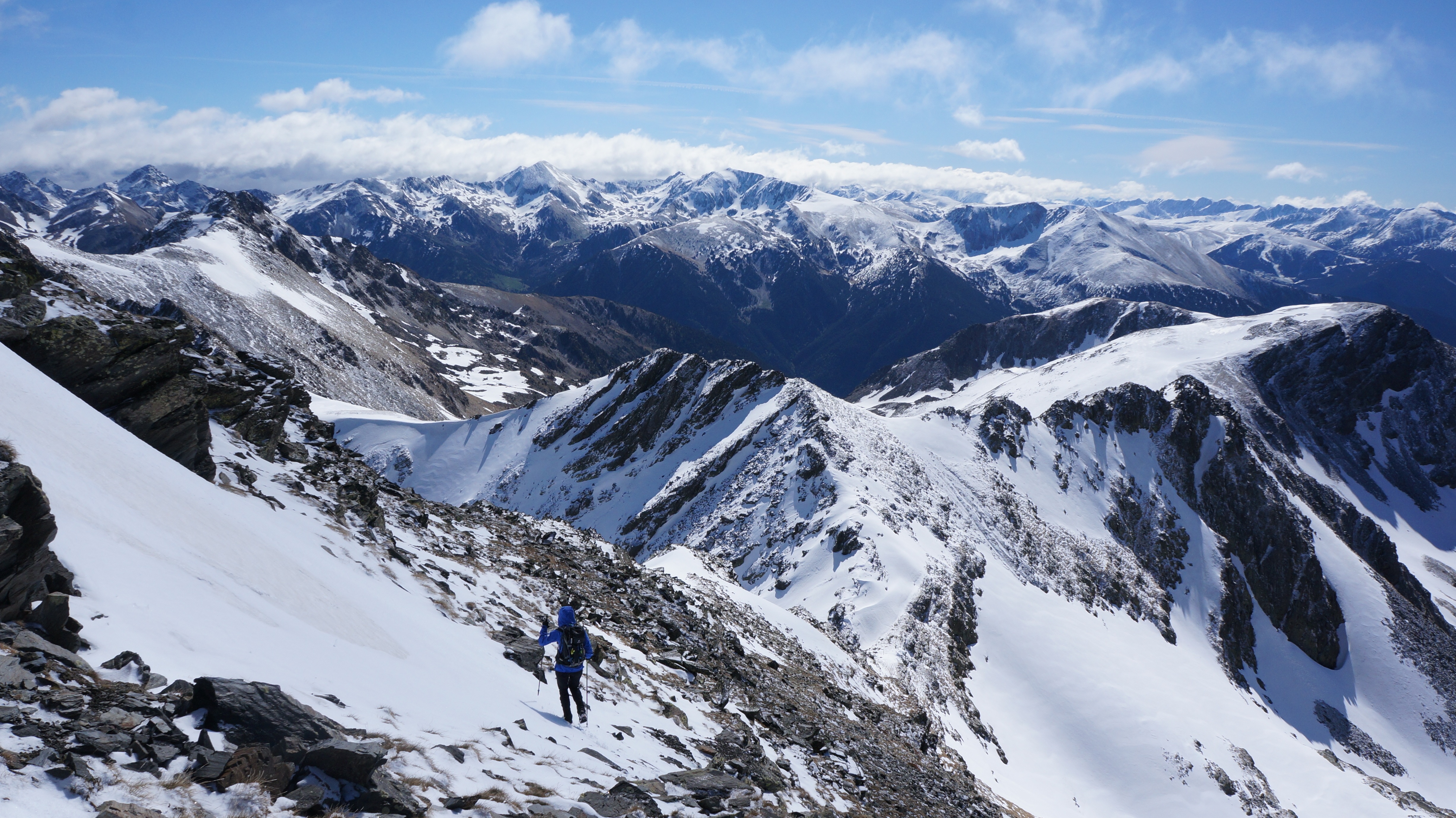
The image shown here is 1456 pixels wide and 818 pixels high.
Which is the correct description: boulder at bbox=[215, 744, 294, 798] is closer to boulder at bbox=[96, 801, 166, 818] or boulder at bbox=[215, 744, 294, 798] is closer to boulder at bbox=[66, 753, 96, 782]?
boulder at bbox=[96, 801, 166, 818]

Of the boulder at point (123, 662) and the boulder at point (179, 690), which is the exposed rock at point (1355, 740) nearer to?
the boulder at point (179, 690)

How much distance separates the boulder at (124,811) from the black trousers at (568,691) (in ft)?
22.5

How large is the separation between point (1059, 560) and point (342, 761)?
62.7m

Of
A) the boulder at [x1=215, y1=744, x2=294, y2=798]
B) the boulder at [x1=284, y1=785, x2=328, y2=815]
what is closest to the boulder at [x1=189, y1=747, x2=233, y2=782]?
the boulder at [x1=215, y1=744, x2=294, y2=798]

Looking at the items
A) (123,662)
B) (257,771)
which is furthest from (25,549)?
(257,771)

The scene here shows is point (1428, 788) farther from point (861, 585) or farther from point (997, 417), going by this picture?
point (861, 585)

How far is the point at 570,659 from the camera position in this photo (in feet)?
40.3

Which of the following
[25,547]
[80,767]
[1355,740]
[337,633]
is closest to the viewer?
[80,767]

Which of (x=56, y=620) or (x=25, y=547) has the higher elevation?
(x=25, y=547)

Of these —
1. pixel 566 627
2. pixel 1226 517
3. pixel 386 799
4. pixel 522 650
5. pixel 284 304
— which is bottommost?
pixel 522 650

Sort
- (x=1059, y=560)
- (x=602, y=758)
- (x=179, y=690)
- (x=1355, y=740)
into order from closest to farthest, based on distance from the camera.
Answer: (x=179, y=690)
(x=602, y=758)
(x=1059, y=560)
(x=1355, y=740)

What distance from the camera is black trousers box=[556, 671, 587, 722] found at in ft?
40.5

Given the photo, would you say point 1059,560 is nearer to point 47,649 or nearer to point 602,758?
point 602,758

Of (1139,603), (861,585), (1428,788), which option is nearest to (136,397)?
(861,585)
